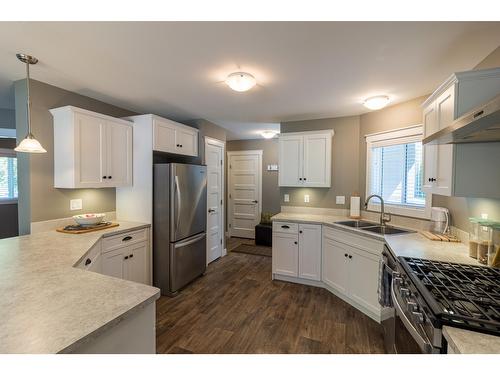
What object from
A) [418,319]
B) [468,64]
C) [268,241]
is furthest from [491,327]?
[268,241]

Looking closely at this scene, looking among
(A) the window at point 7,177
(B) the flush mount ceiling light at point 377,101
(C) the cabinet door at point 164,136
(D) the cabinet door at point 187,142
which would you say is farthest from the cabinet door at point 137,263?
(A) the window at point 7,177

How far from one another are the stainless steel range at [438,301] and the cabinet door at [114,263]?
2.48 meters

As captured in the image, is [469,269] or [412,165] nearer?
[469,269]

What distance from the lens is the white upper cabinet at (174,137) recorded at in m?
2.86

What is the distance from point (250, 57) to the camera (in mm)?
1771

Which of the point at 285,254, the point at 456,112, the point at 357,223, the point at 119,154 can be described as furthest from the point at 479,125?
the point at 119,154

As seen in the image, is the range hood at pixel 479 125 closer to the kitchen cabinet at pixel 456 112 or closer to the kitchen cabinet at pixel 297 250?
the kitchen cabinet at pixel 456 112

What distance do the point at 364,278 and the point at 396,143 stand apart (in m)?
1.69

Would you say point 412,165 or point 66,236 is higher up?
point 412,165

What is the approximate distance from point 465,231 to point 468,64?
4.54ft
